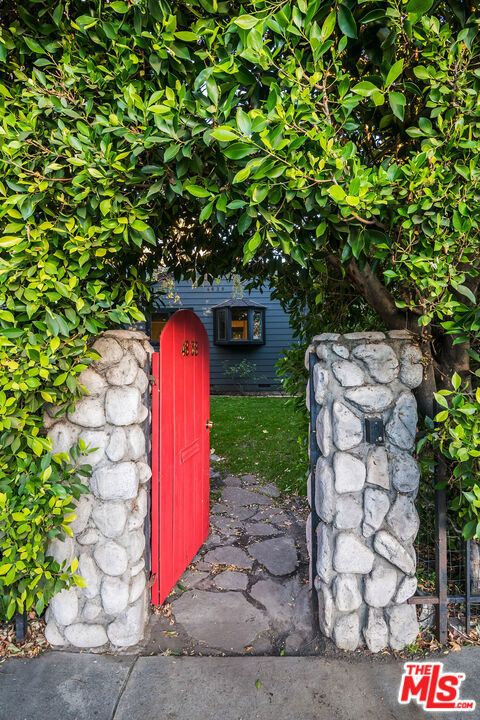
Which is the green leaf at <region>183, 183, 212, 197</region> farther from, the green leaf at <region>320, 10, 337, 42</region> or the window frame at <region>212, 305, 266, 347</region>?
the window frame at <region>212, 305, 266, 347</region>

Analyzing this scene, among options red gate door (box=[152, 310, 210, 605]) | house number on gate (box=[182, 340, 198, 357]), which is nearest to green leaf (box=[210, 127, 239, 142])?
red gate door (box=[152, 310, 210, 605])

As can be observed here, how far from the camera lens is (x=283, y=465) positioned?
5039 millimetres

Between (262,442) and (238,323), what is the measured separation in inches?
213

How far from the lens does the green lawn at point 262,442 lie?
185 inches

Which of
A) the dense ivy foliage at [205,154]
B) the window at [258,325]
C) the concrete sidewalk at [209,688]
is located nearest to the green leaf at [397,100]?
the dense ivy foliage at [205,154]

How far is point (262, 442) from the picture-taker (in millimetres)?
5961

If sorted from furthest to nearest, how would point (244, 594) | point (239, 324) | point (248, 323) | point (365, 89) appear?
point (239, 324) < point (248, 323) < point (244, 594) < point (365, 89)

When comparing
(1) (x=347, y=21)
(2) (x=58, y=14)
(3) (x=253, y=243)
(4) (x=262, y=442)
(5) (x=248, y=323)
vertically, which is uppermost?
(2) (x=58, y=14)

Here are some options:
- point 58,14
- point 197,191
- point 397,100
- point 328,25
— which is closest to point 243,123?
point 197,191

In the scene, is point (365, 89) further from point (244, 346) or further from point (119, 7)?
point (244, 346)

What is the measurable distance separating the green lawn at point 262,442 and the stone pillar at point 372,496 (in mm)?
947

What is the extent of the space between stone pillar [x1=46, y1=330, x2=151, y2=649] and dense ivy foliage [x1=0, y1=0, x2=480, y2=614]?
15cm

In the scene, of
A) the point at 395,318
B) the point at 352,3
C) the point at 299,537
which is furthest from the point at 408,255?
the point at 299,537

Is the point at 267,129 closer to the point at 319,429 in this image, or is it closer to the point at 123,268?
the point at 123,268
